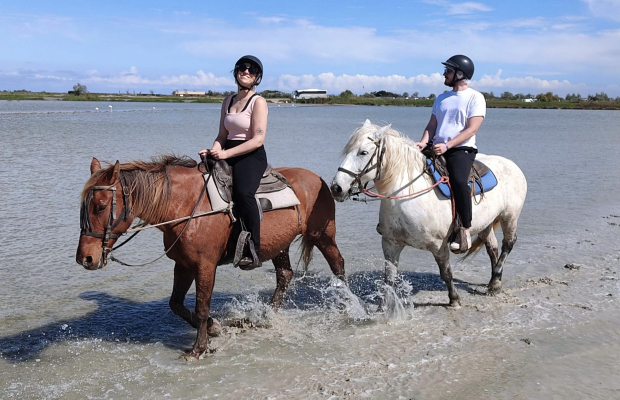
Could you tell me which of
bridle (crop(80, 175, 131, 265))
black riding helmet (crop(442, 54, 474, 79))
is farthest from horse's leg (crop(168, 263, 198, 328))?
black riding helmet (crop(442, 54, 474, 79))

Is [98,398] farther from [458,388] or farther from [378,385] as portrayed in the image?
[458,388]

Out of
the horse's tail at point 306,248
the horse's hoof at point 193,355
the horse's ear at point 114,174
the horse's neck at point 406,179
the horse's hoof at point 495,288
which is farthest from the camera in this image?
the horse's hoof at point 495,288

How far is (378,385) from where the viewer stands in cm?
484

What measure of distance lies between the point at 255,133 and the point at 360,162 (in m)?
1.21

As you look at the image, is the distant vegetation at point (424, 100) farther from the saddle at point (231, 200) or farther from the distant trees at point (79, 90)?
the saddle at point (231, 200)

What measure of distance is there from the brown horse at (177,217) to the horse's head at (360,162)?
25.1 inches

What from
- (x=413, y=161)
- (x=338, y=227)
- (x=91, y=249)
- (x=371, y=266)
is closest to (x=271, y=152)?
(x=338, y=227)

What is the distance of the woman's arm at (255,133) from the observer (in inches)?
200

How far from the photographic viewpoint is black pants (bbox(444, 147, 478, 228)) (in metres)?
6.07

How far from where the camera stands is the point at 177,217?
5.01 meters

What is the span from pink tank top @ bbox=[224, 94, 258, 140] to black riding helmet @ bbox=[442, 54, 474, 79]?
2.36 meters

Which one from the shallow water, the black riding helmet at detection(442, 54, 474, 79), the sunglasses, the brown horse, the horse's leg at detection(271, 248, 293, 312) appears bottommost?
the shallow water

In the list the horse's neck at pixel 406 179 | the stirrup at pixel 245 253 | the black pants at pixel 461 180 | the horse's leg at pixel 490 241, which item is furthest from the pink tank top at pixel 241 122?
the horse's leg at pixel 490 241

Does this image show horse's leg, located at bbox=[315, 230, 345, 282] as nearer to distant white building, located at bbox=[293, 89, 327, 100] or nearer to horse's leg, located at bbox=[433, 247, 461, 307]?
horse's leg, located at bbox=[433, 247, 461, 307]
